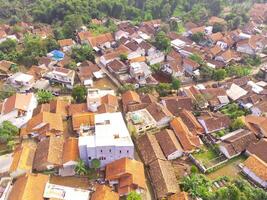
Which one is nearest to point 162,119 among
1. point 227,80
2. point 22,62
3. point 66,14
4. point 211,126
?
point 211,126

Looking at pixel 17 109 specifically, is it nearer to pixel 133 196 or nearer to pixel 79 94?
pixel 79 94

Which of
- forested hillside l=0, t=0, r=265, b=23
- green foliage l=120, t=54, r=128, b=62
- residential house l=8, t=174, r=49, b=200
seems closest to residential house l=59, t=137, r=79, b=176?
residential house l=8, t=174, r=49, b=200

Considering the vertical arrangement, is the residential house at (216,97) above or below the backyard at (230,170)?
above

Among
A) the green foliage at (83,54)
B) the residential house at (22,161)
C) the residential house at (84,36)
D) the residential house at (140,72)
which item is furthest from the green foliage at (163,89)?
the residential house at (84,36)

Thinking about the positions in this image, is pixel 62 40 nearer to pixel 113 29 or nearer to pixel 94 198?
pixel 113 29

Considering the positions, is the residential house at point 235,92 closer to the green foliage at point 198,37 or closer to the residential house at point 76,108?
the green foliage at point 198,37

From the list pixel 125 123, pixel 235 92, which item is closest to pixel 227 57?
pixel 235 92
